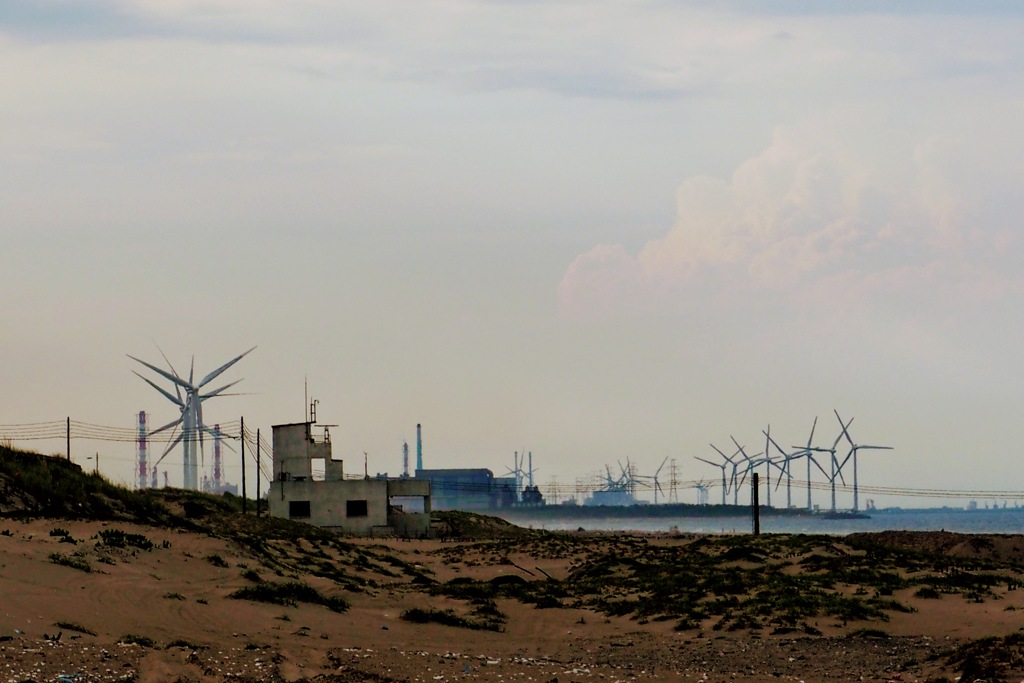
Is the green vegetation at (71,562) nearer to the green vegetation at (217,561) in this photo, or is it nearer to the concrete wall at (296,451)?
the green vegetation at (217,561)

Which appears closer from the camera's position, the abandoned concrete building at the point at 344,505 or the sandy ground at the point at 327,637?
the sandy ground at the point at 327,637

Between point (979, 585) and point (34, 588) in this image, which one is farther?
point (979, 585)

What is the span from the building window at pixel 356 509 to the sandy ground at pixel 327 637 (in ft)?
149

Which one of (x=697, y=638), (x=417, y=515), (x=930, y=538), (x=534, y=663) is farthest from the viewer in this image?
(x=417, y=515)

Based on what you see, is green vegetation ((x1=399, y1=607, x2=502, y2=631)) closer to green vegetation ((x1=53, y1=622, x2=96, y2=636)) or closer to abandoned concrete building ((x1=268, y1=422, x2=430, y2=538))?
green vegetation ((x1=53, y1=622, x2=96, y2=636))

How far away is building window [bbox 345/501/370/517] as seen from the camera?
84.3 metres

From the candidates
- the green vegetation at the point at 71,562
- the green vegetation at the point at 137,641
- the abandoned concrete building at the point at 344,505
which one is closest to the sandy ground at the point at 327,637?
the green vegetation at the point at 137,641

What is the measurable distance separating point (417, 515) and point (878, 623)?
57.4m

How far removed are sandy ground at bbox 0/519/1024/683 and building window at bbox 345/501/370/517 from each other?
149 feet

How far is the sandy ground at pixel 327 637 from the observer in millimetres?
23031

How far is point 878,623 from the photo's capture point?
32.1 m

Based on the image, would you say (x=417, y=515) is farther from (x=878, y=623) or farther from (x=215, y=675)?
(x=215, y=675)

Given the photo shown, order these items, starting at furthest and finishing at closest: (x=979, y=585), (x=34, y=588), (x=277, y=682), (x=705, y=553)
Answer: (x=705, y=553) < (x=979, y=585) < (x=34, y=588) < (x=277, y=682)

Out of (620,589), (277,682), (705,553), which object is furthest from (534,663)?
(705,553)
